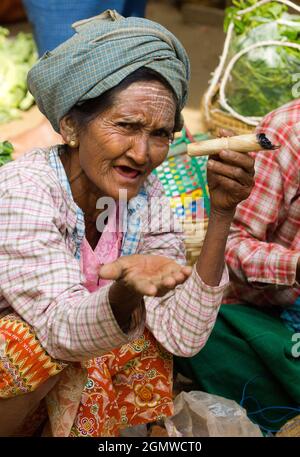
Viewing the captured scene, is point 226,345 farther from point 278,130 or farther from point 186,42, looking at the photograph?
point 186,42

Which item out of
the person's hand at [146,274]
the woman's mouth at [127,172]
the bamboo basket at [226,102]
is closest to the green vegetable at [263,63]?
the bamboo basket at [226,102]

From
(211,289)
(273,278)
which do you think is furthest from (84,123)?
(273,278)

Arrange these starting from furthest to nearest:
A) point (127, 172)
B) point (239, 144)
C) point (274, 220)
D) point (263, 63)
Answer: point (263, 63) → point (274, 220) → point (127, 172) → point (239, 144)

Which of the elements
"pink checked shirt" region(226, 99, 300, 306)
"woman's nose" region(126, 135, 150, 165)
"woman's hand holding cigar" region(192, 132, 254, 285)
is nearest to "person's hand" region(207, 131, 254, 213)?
"woman's hand holding cigar" region(192, 132, 254, 285)

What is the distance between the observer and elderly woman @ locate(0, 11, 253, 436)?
2.05m

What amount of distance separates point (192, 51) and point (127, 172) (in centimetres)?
463

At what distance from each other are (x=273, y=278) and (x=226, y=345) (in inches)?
13.5

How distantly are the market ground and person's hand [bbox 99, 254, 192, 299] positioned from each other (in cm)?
326

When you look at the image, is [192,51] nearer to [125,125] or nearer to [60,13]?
[60,13]

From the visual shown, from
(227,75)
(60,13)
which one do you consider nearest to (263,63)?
(227,75)

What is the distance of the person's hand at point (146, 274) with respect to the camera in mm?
1677

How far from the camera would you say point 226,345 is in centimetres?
285

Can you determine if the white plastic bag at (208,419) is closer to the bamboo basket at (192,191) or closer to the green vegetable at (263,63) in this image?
the bamboo basket at (192,191)

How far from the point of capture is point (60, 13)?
459 cm
